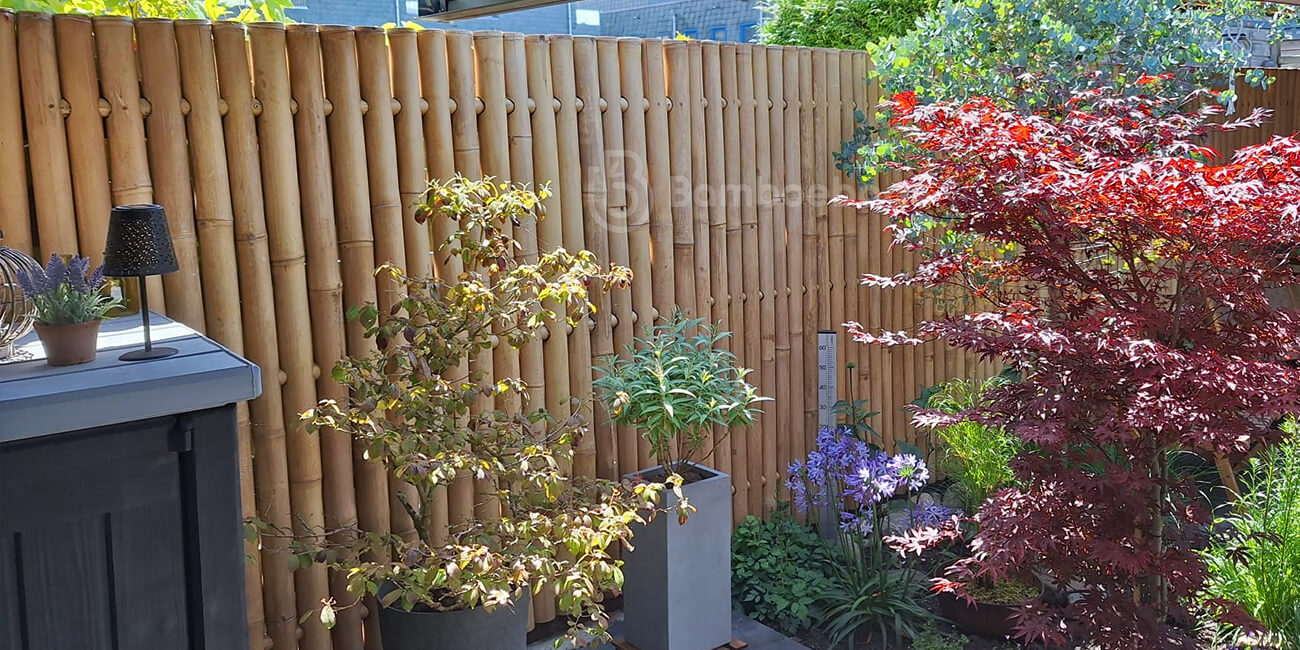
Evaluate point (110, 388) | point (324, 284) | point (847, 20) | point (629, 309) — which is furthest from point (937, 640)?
point (847, 20)

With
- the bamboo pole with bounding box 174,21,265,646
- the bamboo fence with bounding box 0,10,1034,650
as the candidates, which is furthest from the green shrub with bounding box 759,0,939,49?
the bamboo pole with bounding box 174,21,265,646

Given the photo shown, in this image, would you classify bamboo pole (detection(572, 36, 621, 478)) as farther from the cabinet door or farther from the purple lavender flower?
the cabinet door

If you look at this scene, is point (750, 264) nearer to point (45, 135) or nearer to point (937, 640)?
point (937, 640)

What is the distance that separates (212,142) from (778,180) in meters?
2.32

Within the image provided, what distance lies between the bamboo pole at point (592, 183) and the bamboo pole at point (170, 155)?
4.10 ft

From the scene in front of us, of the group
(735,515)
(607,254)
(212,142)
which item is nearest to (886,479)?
(735,515)

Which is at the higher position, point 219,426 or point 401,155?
point 401,155

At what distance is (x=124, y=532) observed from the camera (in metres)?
1.83

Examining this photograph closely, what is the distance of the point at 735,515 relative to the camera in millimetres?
4438

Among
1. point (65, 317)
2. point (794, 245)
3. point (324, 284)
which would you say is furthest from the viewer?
point (794, 245)

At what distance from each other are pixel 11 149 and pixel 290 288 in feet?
2.51

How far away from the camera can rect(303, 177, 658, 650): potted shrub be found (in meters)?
2.79

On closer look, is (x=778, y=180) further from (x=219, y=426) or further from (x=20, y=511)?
(x=20, y=511)

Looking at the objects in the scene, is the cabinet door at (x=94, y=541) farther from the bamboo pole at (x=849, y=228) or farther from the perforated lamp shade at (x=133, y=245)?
the bamboo pole at (x=849, y=228)
